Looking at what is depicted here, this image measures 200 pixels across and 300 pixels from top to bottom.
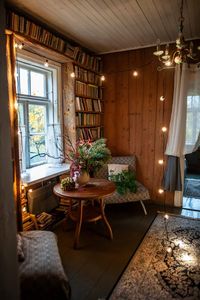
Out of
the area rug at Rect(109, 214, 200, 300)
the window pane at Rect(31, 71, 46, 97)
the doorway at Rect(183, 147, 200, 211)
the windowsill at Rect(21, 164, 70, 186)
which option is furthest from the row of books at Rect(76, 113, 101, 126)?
the doorway at Rect(183, 147, 200, 211)

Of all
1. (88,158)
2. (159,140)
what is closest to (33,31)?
(88,158)

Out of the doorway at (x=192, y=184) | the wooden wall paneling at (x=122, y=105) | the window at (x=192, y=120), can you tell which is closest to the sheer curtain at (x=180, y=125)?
the window at (x=192, y=120)

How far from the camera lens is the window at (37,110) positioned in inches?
118

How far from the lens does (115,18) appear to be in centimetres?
269

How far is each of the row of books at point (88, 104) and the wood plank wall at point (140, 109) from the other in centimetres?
18

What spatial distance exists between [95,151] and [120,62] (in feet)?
6.37

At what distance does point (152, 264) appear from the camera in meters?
2.23

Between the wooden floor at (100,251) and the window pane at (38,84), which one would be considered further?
the window pane at (38,84)

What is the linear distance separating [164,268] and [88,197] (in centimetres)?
99

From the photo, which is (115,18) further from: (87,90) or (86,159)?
(86,159)

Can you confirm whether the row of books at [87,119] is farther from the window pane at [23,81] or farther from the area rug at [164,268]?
the area rug at [164,268]

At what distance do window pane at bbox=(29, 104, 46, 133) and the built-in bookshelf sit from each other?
0.51m

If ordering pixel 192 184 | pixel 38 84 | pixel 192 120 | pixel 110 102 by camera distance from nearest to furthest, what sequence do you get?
pixel 38 84, pixel 192 120, pixel 110 102, pixel 192 184

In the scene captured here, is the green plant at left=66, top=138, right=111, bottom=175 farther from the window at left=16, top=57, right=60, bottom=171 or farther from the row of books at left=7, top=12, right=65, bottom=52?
the row of books at left=7, top=12, right=65, bottom=52
